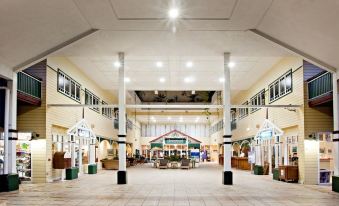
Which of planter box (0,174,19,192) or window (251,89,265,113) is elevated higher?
window (251,89,265,113)

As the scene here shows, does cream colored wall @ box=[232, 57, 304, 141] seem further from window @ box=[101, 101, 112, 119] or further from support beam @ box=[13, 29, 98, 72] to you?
window @ box=[101, 101, 112, 119]

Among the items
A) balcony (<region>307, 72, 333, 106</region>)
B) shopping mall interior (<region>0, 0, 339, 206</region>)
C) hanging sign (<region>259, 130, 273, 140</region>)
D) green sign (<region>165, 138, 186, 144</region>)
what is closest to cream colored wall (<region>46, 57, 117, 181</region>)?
shopping mall interior (<region>0, 0, 339, 206</region>)

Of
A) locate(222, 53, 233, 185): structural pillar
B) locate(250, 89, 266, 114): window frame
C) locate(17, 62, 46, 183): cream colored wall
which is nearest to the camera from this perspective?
locate(222, 53, 233, 185): structural pillar

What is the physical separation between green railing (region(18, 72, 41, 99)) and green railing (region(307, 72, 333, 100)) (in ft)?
34.9

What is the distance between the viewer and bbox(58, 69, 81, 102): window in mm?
18875

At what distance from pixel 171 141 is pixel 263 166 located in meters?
12.7

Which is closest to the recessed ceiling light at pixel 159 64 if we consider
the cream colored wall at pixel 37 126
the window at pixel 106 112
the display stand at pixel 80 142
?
the display stand at pixel 80 142

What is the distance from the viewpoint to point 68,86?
66.6 feet

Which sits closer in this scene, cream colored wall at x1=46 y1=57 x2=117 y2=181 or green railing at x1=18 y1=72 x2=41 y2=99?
green railing at x1=18 y1=72 x2=41 y2=99

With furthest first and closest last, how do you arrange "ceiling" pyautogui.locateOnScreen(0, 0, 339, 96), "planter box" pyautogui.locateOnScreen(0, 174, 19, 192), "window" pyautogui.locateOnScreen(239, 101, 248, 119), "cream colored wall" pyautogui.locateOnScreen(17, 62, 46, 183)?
"window" pyautogui.locateOnScreen(239, 101, 248, 119) < "cream colored wall" pyautogui.locateOnScreen(17, 62, 46, 183) < "planter box" pyautogui.locateOnScreen(0, 174, 19, 192) < "ceiling" pyautogui.locateOnScreen(0, 0, 339, 96)

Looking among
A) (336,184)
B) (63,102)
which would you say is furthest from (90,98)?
(336,184)

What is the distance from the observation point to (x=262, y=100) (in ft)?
76.9

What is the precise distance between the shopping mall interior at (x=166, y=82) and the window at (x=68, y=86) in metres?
0.14

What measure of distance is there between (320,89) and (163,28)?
6353 millimetres
